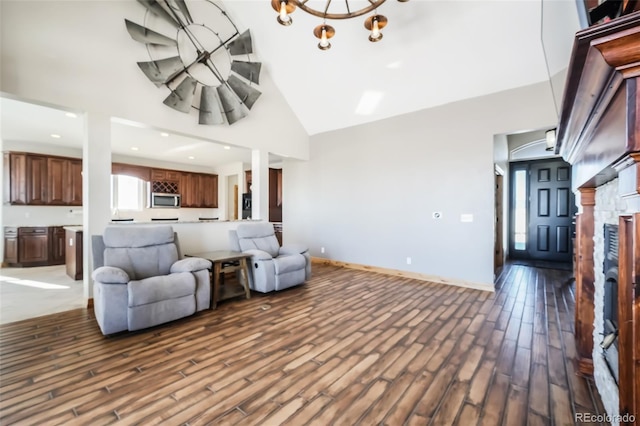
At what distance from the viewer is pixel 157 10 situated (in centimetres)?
358

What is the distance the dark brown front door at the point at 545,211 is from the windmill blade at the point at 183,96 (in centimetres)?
675

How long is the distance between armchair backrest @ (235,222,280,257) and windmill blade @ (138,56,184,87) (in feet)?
7.42

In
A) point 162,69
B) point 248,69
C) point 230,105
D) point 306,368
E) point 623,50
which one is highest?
point 248,69

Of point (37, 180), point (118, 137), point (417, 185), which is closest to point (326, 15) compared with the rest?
point (417, 185)

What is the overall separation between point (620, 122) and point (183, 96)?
14.5ft

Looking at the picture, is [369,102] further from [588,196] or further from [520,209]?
[520,209]

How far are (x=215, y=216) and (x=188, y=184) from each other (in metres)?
1.37

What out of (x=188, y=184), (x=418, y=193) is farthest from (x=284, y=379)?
(x=188, y=184)

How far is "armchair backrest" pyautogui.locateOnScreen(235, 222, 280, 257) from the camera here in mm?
4070

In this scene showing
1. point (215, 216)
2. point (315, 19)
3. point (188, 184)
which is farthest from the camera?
point (215, 216)

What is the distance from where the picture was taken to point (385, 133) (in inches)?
197

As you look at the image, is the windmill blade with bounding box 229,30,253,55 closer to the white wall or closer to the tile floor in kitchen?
the white wall

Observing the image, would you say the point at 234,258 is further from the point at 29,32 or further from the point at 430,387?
the point at 29,32

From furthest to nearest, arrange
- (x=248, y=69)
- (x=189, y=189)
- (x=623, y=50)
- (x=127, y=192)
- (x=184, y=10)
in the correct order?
(x=189, y=189), (x=127, y=192), (x=248, y=69), (x=184, y=10), (x=623, y=50)
